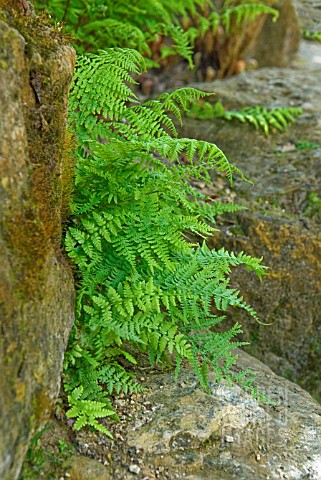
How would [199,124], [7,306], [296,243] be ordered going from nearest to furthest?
[7,306] → [296,243] → [199,124]

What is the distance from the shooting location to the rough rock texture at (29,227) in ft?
6.88

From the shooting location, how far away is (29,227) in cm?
230

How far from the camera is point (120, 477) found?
2.41 m

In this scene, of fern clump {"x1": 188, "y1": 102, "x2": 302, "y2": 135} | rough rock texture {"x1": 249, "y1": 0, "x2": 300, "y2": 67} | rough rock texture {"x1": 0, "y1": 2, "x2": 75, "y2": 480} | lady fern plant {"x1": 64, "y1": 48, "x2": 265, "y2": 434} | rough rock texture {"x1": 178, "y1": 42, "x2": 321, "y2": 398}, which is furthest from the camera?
rough rock texture {"x1": 249, "y1": 0, "x2": 300, "y2": 67}

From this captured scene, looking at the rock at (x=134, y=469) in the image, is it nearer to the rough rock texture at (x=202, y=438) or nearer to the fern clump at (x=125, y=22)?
the rough rock texture at (x=202, y=438)

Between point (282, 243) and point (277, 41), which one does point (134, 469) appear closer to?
point (282, 243)

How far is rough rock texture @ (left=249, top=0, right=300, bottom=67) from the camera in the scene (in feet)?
25.1

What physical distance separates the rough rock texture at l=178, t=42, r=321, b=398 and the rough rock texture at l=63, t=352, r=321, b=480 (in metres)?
1.29

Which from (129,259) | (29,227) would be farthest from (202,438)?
(29,227)

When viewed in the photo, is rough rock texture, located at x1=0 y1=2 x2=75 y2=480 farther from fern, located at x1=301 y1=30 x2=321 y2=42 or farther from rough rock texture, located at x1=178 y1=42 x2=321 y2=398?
fern, located at x1=301 y1=30 x2=321 y2=42

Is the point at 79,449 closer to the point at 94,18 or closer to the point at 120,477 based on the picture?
the point at 120,477

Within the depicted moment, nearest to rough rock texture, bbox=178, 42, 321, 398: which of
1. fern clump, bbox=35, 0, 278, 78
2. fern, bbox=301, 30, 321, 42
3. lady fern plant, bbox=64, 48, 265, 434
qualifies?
fern clump, bbox=35, 0, 278, 78

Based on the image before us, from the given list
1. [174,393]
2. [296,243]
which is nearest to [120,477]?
[174,393]

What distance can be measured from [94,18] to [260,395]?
3.38 m
